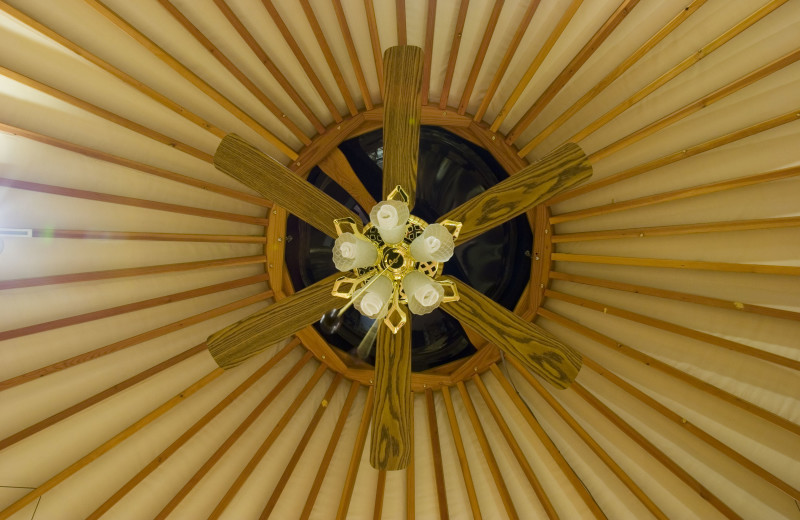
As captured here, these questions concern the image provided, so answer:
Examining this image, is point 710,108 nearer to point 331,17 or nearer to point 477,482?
point 331,17

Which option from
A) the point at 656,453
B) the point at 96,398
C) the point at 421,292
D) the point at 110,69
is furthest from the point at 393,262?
the point at 656,453

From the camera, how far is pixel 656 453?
3.70m

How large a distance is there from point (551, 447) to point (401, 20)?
3551 mm

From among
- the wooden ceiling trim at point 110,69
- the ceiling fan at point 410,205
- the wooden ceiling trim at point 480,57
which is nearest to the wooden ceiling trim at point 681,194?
the wooden ceiling trim at point 480,57

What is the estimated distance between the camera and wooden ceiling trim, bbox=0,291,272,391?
3262 millimetres

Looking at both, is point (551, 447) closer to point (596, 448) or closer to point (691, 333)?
point (596, 448)

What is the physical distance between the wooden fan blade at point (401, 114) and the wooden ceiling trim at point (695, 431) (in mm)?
2439

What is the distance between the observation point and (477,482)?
13.9 ft

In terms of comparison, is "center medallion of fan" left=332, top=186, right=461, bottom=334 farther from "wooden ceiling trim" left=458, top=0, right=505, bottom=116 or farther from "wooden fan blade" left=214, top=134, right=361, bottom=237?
"wooden ceiling trim" left=458, top=0, right=505, bottom=116

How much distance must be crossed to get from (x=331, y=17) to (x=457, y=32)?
0.95 meters

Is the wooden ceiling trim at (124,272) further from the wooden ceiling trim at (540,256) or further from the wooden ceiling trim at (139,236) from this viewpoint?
the wooden ceiling trim at (540,256)

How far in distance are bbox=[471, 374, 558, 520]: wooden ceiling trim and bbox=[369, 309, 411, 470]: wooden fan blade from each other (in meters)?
1.79

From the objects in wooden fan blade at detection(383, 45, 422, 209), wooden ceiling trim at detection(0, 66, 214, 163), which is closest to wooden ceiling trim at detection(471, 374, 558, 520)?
wooden fan blade at detection(383, 45, 422, 209)

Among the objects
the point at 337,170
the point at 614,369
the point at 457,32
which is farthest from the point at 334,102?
the point at 614,369
